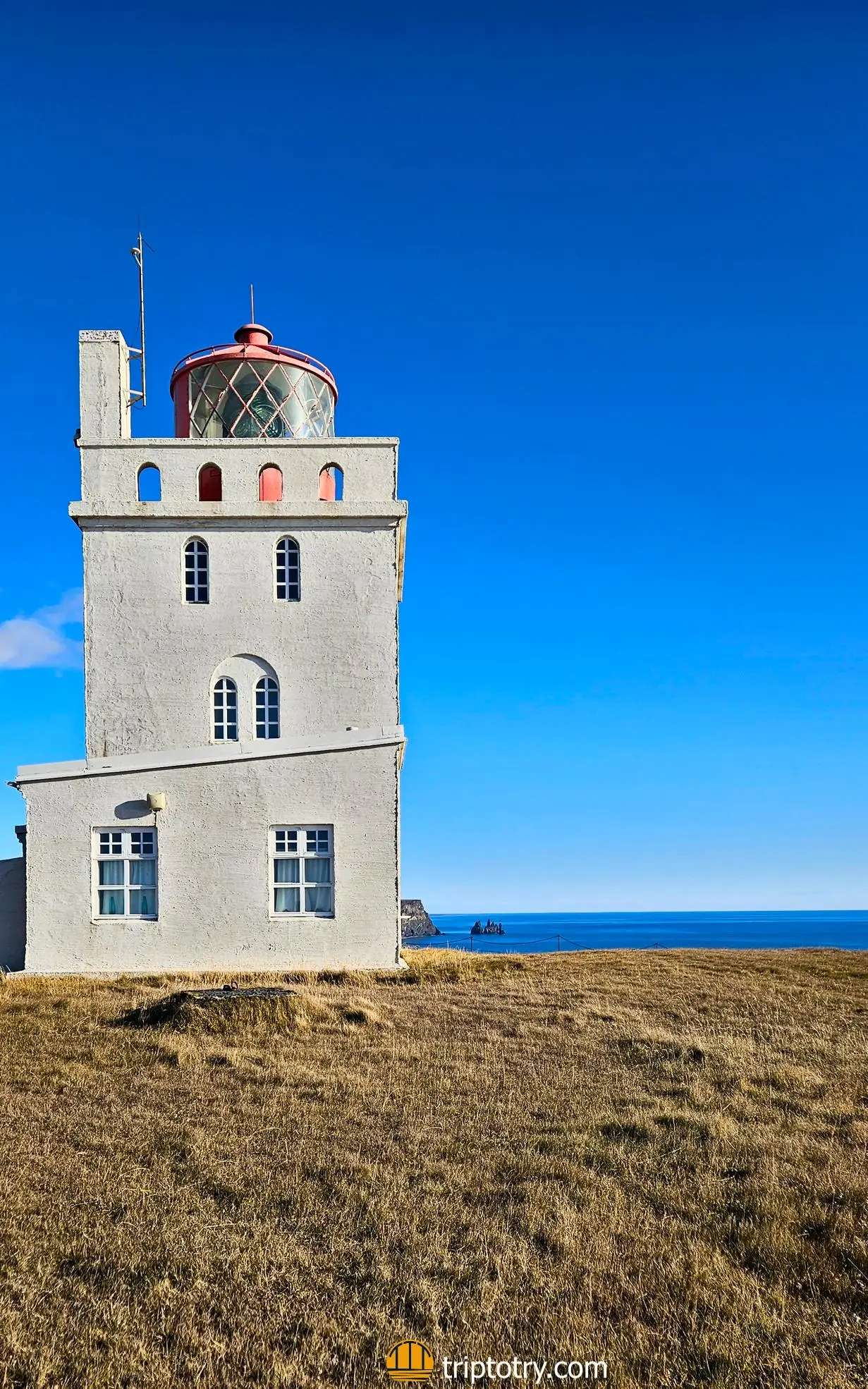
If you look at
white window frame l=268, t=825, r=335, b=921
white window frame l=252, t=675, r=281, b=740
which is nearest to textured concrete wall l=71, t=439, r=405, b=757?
white window frame l=252, t=675, r=281, b=740

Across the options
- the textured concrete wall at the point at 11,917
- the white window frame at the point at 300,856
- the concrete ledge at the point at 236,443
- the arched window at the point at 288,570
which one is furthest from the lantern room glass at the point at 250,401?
the textured concrete wall at the point at 11,917

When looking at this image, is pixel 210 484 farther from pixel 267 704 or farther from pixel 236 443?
pixel 267 704

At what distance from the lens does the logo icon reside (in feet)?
13.1

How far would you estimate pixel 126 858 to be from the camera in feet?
51.9

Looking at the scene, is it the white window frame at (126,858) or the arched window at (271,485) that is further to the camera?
the arched window at (271,485)

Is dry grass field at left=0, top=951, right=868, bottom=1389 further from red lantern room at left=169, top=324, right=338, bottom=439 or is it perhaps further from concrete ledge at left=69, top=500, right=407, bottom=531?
red lantern room at left=169, top=324, right=338, bottom=439

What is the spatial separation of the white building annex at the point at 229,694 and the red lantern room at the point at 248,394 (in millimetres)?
46

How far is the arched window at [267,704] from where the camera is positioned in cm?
1767

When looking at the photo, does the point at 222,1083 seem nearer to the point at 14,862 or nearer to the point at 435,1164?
the point at 435,1164

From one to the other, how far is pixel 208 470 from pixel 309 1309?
16.4 m

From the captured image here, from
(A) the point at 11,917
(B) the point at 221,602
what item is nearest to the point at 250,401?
(B) the point at 221,602

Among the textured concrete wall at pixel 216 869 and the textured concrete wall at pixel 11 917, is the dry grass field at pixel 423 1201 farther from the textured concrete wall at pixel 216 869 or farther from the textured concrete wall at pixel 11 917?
the textured concrete wall at pixel 11 917

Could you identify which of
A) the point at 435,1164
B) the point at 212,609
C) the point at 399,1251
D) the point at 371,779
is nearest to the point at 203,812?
the point at 371,779

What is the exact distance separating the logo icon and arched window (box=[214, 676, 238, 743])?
14.1 meters
